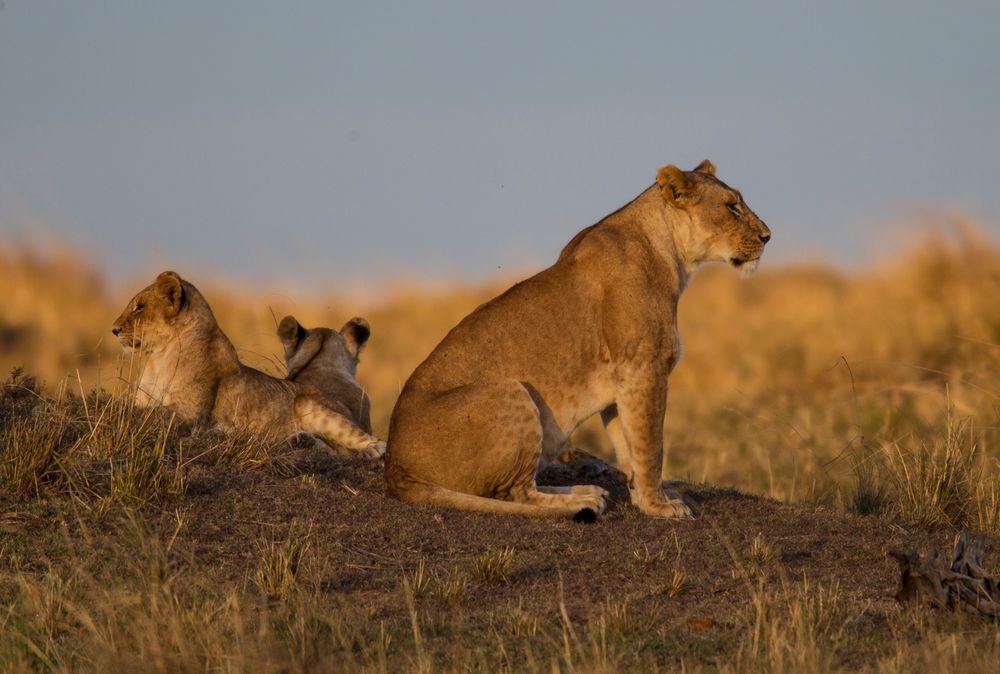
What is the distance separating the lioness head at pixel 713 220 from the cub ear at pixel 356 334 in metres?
3.72

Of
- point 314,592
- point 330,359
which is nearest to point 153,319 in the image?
point 330,359

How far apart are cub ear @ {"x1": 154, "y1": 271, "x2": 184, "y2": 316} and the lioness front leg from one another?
3.72m

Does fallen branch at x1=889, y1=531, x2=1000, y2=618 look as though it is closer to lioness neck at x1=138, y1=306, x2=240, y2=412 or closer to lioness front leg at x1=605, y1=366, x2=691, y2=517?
lioness front leg at x1=605, y1=366, x2=691, y2=517

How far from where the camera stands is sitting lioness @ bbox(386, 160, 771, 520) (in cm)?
789

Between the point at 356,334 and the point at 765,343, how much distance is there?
39.6 feet

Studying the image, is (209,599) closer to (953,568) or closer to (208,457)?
(208,457)

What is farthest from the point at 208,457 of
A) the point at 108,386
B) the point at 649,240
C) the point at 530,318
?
the point at 108,386

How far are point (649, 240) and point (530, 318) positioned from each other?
969 millimetres

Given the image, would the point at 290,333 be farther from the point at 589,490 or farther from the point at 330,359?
the point at 589,490

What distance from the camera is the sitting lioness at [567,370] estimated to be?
7895 millimetres

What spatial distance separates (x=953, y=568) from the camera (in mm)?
6316

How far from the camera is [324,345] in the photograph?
11734 mm

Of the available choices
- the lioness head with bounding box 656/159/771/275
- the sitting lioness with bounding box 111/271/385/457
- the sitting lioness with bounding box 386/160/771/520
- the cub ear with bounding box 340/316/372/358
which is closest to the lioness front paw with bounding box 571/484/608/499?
the sitting lioness with bounding box 386/160/771/520

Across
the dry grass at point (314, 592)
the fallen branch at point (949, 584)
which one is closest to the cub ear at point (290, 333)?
the dry grass at point (314, 592)
